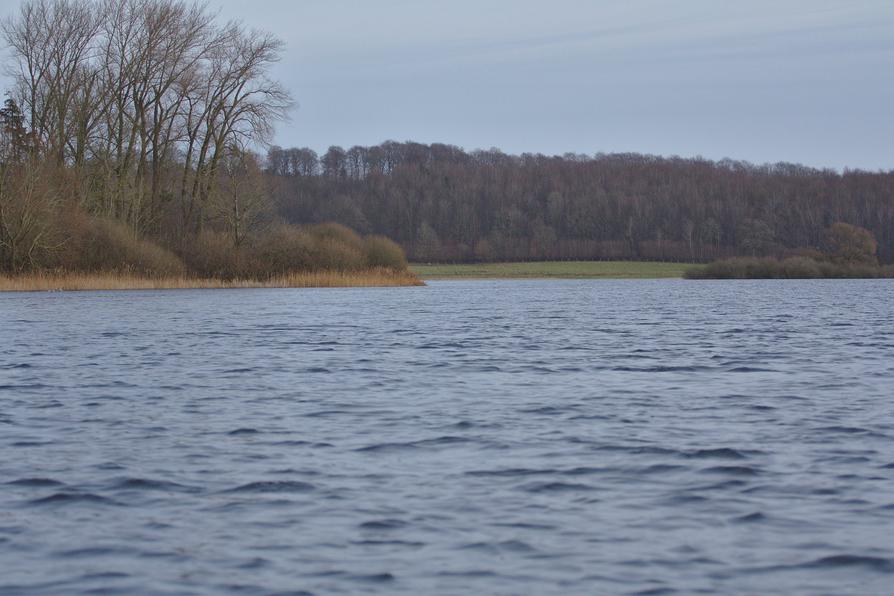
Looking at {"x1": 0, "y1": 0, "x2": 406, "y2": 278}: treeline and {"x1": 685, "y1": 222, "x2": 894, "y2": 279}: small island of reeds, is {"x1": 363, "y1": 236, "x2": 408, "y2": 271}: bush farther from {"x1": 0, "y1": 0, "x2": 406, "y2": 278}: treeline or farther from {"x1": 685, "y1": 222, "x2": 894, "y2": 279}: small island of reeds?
{"x1": 685, "y1": 222, "x2": 894, "y2": 279}: small island of reeds

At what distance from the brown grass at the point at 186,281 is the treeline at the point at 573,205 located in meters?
67.0

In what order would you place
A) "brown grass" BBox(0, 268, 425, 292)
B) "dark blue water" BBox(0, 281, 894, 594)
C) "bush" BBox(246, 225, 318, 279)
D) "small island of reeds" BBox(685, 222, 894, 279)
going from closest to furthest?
"dark blue water" BBox(0, 281, 894, 594) → "brown grass" BBox(0, 268, 425, 292) → "bush" BBox(246, 225, 318, 279) → "small island of reeds" BBox(685, 222, 894, 279)

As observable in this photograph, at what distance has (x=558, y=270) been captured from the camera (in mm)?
111312

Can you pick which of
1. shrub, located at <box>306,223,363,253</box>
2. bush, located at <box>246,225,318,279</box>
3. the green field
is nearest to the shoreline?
the green field

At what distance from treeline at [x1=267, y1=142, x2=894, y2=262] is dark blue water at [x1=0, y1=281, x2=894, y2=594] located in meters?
110

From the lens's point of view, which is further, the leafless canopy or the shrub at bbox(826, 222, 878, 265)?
the shrub at bbox(826, 222, 878, 265)

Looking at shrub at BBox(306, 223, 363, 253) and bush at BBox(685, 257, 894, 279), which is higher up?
shrub at BBox(306, 223, 363, 253)

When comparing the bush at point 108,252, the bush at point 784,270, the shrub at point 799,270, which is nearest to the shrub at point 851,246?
the bush at point 784,270

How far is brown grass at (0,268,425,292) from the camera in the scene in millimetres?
44781

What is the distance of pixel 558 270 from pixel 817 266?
87.0 feet

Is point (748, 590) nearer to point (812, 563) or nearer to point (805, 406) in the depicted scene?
point (812, 563)

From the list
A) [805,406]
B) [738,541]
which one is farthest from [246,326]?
[738,541]

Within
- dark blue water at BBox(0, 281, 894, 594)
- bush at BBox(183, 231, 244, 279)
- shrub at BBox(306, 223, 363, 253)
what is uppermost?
shrub at BBox(306, 223, 363, 253)

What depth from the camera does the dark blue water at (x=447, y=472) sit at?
19.6 feet
